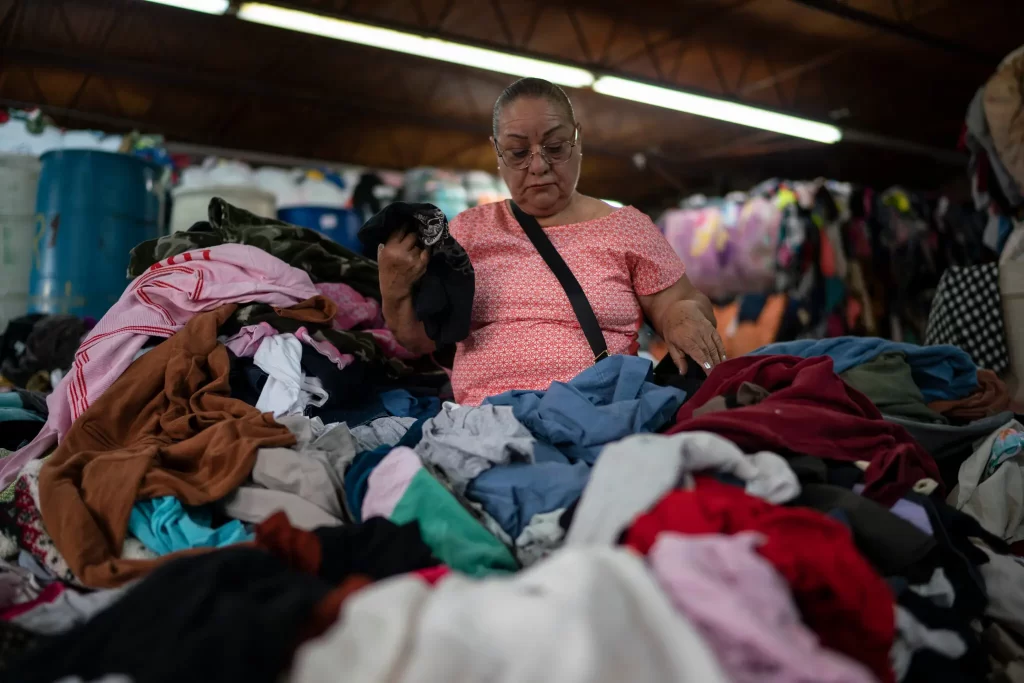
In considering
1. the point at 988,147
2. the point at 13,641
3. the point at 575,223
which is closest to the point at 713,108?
the point at 988,147

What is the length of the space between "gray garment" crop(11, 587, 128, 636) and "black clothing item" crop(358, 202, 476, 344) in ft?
3.13

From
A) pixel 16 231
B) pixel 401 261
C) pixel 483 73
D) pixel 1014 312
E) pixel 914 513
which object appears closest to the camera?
pixel 914 513

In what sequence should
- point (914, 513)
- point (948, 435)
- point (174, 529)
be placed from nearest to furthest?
point (914, 513) → point (174, 529) → point (948, 435)

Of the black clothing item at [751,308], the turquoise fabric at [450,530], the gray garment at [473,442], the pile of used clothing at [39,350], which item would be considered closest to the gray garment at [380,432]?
the gray garment at [473,442]

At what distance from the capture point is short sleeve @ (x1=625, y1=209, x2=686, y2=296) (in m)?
2.14

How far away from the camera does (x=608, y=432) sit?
1480 millimetres

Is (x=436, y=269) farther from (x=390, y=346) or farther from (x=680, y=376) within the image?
(x=680, y=376)

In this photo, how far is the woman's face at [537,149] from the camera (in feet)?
6.91

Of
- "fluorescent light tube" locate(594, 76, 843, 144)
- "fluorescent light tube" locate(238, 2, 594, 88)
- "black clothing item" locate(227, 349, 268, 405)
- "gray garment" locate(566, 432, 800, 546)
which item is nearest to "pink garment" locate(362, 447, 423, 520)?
"gray garment" locate(566, 432, 800, 546)

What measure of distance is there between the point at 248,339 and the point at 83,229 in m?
1.96

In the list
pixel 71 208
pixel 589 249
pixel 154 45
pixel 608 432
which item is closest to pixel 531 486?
pixel 608 432

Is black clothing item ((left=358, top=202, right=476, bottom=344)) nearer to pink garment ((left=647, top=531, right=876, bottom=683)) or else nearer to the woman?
the woman

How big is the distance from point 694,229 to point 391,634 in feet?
21.3

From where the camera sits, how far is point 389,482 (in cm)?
132
